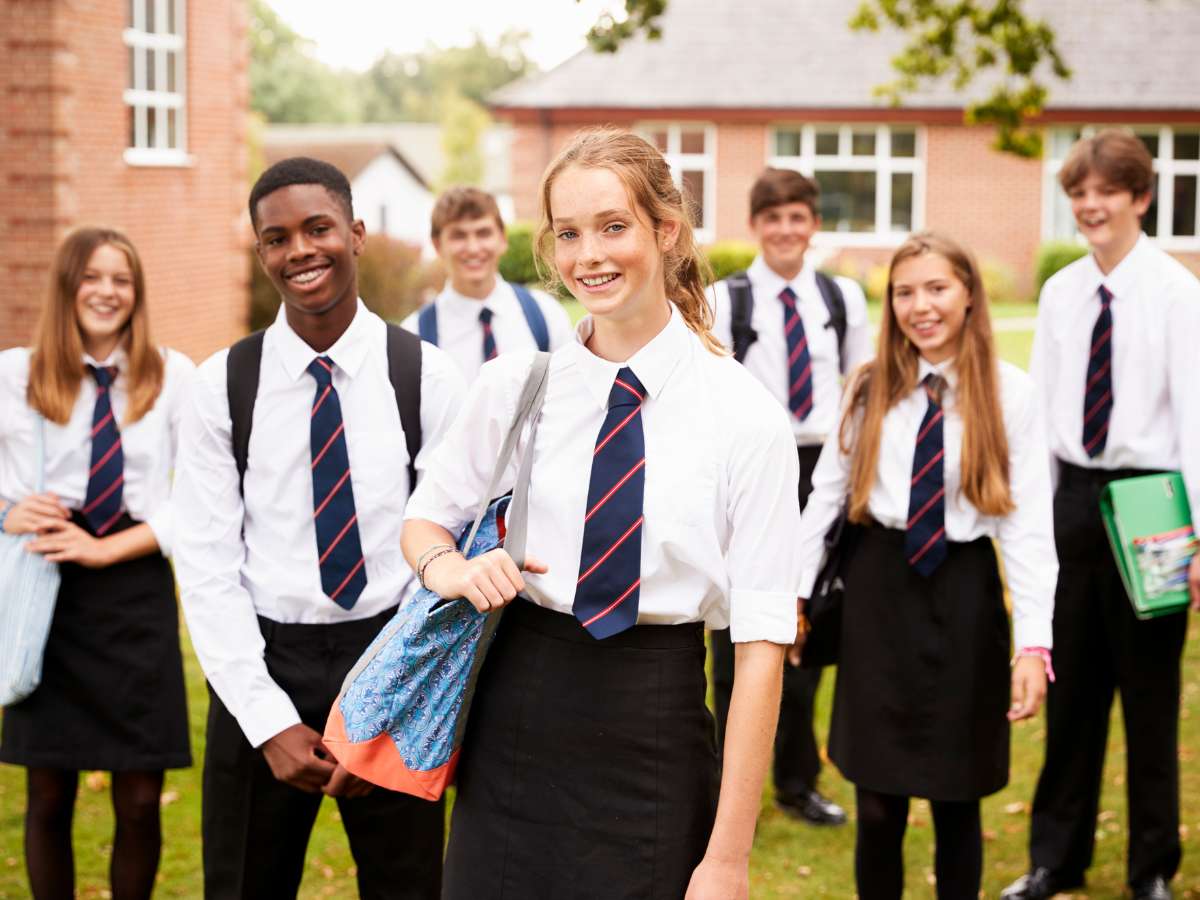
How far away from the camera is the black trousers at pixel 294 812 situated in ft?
11.4

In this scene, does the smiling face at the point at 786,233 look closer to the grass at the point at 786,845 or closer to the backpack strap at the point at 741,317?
the backpack strap at the point at 741,317

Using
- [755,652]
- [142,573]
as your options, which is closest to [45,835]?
[142,573]

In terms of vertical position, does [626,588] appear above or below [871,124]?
below

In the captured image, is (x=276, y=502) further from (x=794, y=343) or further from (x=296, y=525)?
(x=794, y=343)

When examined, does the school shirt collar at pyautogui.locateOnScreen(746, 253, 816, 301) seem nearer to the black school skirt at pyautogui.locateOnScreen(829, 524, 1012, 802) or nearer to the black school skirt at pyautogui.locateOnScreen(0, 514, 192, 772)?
the black school skirt at pyautogui.locateOnScreen(829, 524, 1012, 802)

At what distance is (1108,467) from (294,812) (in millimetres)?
3031

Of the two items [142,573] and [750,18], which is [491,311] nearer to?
[142,573]

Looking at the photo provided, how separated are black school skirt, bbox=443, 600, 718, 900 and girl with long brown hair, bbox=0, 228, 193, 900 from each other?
194cm

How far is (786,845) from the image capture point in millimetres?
5707

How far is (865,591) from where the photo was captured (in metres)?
4.29

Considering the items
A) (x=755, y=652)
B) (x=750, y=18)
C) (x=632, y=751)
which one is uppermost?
(x=750, y=18)

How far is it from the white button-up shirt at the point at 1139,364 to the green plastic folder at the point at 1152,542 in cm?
9

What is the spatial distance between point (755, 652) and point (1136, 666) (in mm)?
2906

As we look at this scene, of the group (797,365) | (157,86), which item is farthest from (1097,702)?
(157,86)
